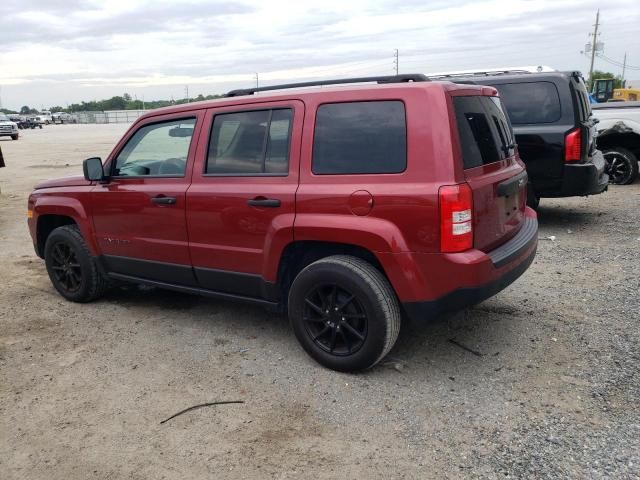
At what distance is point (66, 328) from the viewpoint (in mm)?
4695

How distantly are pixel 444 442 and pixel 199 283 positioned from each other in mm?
2236

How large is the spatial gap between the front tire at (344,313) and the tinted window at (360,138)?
599mm

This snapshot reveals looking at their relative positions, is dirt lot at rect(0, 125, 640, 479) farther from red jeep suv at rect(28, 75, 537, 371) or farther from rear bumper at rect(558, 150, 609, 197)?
rear bumper at rect(558, 150, 609, 197)

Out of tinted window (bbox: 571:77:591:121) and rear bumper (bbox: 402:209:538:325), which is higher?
tinted window (bbox: 571:77:591:121)

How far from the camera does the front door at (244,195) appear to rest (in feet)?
12.4

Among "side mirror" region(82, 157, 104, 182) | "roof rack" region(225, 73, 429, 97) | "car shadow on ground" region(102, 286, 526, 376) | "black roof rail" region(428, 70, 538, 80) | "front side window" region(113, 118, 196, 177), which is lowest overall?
"car shadow on ground" region(102, 286, 526, 376)

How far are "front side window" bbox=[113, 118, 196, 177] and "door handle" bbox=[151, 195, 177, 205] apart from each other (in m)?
0.18

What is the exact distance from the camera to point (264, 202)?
381cm

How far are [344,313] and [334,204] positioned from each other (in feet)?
2.30

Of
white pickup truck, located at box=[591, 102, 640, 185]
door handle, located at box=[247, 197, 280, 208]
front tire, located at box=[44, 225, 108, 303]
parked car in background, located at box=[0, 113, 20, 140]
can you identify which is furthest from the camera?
parked car in background, located at box=[0, 113, 20, 140]

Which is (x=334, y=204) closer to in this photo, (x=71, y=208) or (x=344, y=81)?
(x=344, y=81)

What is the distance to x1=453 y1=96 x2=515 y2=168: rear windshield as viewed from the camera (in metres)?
3.44

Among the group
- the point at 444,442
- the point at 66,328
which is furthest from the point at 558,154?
the point at 66,328

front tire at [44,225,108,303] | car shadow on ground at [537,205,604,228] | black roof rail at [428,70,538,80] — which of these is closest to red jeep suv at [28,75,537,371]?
front tire at [44,225,108,303]
